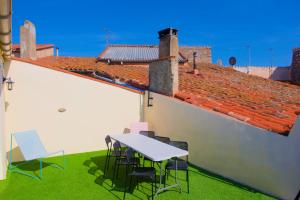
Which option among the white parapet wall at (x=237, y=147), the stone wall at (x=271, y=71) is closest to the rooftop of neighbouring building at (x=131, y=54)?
the stone wall at (x=271, y=71)

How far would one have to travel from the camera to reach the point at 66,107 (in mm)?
9359

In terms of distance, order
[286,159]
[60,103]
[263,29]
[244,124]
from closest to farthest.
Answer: [286,159] < [244,124] < [60,103] < [263,29]

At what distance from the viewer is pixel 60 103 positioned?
924cm

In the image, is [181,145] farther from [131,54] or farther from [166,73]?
[131,54]

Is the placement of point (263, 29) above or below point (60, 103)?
above

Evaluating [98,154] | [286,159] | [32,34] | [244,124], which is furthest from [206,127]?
[32,34]

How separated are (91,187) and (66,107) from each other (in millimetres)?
3720

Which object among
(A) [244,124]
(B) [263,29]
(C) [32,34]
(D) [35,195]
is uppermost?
(B) [263,29]

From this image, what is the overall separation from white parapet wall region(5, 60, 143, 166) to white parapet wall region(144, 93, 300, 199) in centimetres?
179

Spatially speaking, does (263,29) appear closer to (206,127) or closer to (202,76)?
(202,76)

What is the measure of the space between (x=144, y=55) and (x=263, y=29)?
29.0 feet

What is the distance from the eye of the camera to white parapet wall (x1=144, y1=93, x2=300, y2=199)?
5949 millimetres

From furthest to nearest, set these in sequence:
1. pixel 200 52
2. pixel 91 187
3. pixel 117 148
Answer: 1. pixel 200 52
2. pixel 117 148
3. pixel 91 187

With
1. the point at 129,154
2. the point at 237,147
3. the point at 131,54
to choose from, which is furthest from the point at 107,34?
the point at 237,147
